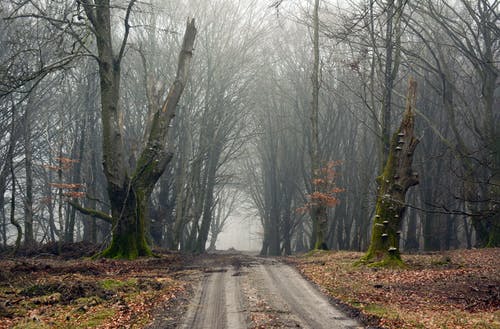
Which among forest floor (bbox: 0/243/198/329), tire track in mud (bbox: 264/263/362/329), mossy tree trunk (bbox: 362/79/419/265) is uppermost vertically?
mossy tree trunk (bbox: 362/79/419/265)

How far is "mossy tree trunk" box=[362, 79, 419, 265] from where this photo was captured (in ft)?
48.1

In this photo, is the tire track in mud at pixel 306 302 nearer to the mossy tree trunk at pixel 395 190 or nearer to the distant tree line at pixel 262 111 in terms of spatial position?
the mossy tree trunk at pixel 395 190

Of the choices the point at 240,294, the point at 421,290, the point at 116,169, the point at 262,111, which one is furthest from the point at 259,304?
the point at 262,111

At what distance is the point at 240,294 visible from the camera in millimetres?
10391

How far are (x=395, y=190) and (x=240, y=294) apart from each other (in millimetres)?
6497

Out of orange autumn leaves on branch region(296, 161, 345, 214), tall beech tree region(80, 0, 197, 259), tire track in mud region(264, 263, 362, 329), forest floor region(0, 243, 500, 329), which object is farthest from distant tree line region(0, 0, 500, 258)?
tire track in mud region(264, 263, 362, 329)

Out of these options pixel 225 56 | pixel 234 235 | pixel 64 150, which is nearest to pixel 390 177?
pixel 225 56

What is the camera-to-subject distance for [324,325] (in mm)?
7793

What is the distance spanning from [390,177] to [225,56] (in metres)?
15.3

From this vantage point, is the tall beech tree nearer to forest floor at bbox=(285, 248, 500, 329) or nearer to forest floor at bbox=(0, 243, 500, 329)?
forest floor at bbox=(0, 243, 500, 329)

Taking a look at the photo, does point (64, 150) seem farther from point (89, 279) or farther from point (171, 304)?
point (171, 304)

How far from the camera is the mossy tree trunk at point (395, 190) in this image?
48.1ft

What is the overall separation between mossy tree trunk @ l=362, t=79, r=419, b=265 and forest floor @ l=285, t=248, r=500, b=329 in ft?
2.46

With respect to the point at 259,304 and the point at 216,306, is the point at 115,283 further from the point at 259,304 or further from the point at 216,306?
the point at 259,304
